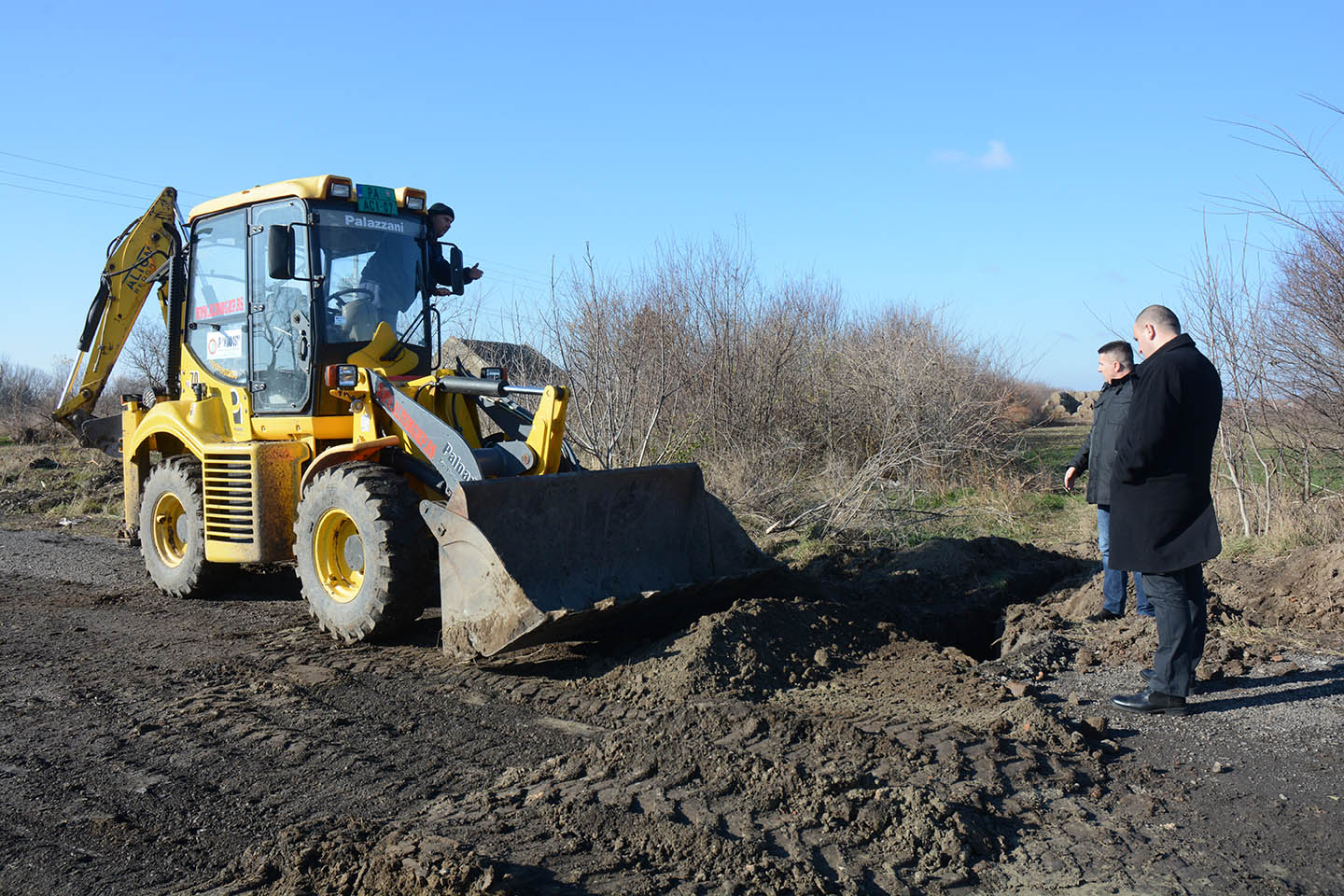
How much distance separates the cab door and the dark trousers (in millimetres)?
5401

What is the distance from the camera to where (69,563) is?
31.2ft

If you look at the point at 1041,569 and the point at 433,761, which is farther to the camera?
the point at 1041,569

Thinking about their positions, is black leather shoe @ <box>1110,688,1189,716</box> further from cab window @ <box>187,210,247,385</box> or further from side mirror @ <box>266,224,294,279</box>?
cab window @ <box>187,210,247,385</box>

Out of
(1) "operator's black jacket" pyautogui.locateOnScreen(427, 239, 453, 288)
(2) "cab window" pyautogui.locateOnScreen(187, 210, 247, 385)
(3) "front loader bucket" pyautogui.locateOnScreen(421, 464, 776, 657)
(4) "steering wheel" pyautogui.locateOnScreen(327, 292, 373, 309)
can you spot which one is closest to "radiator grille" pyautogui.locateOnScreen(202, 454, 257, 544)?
(2) "cab window" pyautogui.locateOnScreen(187, 210, 247, 385)

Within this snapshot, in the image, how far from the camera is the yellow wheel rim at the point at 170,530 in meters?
7.80

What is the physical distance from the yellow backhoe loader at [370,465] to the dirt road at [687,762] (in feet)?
1.52

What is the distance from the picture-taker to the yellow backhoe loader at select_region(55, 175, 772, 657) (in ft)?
18.2

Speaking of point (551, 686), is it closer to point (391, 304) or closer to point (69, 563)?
point (391, 304)

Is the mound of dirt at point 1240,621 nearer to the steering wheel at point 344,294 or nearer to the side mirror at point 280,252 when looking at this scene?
the steering wheel at point 344,294

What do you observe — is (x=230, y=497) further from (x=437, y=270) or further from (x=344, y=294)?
(x=437, y=270)

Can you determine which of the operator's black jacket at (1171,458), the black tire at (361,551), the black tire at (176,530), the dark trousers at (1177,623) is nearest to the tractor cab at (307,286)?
the black tire at (176,530)

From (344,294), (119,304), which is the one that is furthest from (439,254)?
(119,304)

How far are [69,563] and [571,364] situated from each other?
17.7 feet

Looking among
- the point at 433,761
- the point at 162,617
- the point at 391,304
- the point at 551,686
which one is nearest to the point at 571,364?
the point at 391,304
